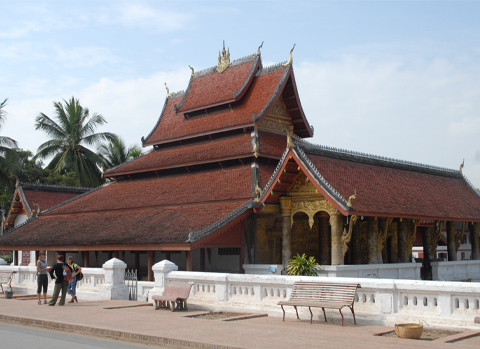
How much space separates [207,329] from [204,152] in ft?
55.4

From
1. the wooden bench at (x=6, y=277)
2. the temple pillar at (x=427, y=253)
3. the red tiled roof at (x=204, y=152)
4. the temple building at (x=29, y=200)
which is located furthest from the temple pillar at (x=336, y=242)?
the temple building at (x=29, y=200)

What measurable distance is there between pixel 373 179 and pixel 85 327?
13750mm

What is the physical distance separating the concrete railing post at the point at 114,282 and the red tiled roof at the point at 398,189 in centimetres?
766

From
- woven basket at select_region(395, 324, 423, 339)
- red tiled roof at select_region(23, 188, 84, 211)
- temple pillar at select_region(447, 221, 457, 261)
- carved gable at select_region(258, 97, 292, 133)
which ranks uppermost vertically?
carved gable at select_region(258, 97, 292, 133)

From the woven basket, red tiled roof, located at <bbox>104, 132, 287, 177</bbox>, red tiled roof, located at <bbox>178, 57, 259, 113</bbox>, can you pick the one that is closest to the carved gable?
red tiled roof, located at <bbox>104, 132, 287, 177</bbox>

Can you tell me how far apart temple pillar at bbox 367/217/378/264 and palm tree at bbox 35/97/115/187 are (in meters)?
34.1

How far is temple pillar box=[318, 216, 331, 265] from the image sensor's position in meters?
25.6

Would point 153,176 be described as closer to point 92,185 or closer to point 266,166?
point 266,166

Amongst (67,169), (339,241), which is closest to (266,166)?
(339,241)

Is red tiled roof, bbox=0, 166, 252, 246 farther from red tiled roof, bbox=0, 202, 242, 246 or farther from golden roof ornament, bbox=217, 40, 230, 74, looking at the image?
golden roof ornament, bbox=217, 40, 230, 74

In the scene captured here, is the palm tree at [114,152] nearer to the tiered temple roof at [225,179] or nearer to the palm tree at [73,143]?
the palm tree at [73,143]

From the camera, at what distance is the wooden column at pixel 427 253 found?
26266mm

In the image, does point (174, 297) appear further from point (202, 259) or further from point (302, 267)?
point (202, 259)

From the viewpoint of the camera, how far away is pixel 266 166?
2683 cm
